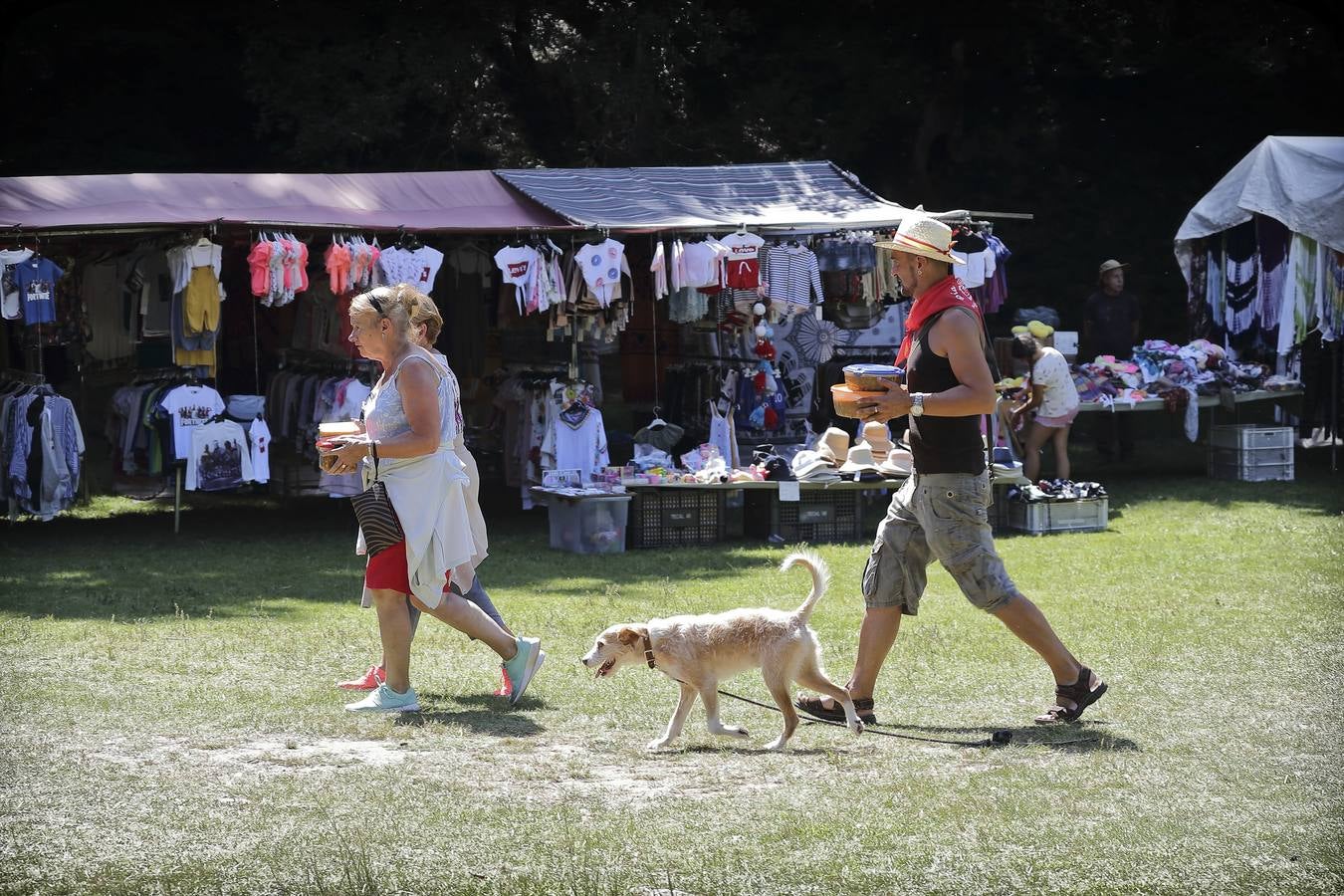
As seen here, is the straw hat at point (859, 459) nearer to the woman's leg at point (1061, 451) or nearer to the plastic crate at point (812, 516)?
the plastic crate at point (812, 516)

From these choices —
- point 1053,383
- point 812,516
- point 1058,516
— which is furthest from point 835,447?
point 1053,383

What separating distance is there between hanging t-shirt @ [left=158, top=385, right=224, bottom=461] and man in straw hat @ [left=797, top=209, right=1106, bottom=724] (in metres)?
7.03

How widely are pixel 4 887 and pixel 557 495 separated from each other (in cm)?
741

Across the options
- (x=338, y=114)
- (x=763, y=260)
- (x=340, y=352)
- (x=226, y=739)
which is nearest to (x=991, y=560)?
(x=226, y=739)

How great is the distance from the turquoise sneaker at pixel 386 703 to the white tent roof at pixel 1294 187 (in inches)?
471

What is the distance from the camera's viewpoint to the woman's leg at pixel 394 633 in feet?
20.6

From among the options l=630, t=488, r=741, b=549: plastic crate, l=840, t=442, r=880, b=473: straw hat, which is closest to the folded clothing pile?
l=840, t=442, r=880, b=473: straw hat

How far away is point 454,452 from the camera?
6531mm

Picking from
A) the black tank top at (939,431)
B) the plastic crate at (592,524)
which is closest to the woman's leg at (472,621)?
the black tank top at (939,431)

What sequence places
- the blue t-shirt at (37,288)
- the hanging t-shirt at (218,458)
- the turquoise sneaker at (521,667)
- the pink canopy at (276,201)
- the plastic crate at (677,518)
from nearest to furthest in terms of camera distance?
the turquoise sneaker at (521,667) < the blue t-shirt at (37,288) < the pink canopy at (276,201) < the hanging t-shirt at (218,458) < the plastic crate at (677,518)

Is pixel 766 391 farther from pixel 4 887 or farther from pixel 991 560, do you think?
pixel 4 887

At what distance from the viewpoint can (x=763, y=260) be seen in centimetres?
1295

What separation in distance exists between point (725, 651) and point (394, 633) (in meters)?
1.40

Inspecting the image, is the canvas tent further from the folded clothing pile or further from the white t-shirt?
the folded clothing pile
